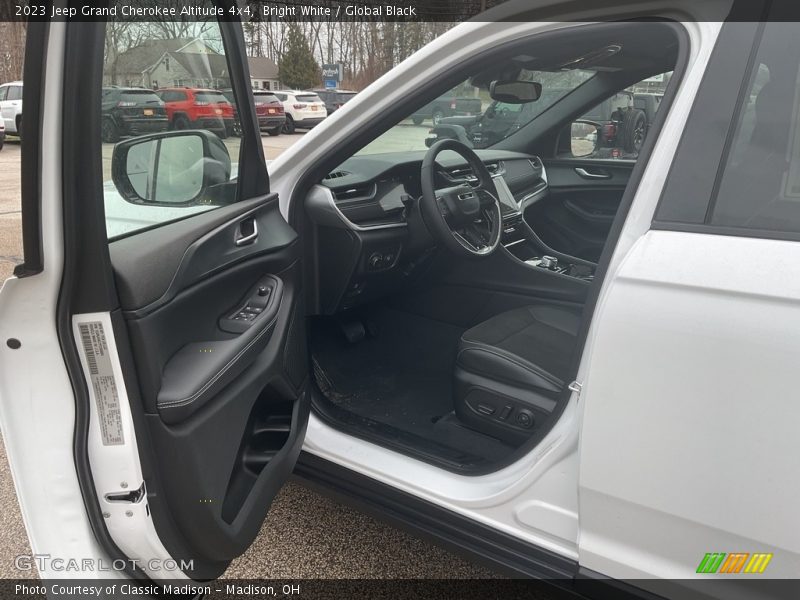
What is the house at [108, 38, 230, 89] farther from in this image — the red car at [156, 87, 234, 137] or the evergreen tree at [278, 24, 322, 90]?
the evergreen tree at [278, 24, 322, 90]

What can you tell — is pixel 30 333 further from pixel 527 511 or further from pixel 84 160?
pixel 527 511

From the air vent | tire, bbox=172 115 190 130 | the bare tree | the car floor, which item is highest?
the bare tree

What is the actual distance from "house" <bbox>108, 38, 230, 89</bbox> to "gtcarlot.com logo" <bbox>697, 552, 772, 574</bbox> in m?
1.47

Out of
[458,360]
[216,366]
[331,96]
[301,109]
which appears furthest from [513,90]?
[331,96]

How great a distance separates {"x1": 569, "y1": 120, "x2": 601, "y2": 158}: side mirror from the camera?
3206 mm

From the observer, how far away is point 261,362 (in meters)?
1.53

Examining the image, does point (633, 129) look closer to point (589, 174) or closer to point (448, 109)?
point (589, 174)

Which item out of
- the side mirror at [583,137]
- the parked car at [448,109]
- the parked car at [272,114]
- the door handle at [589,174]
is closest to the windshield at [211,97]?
the parked car at [448,109]

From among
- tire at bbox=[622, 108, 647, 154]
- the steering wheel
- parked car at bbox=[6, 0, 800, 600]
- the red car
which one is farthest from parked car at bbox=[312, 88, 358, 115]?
parked car at bbox=[6, 0, 800, 600]

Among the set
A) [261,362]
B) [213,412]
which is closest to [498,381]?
[261,362]

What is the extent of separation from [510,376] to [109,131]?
4.03 ft

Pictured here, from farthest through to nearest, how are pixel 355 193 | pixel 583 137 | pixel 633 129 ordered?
1. pixel 583 137
2. pixel 633 129
3. pixel 355 193

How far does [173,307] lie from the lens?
1258 mm

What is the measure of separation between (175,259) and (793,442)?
1201 millimetres
